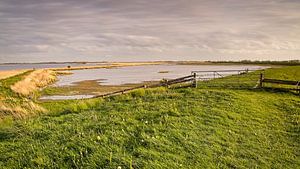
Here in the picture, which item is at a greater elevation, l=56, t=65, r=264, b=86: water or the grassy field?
the grassy field

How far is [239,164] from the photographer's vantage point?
33.2 feet

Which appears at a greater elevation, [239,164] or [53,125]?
[53,125]

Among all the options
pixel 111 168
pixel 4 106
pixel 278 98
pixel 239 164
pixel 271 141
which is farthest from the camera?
pixel 278 98

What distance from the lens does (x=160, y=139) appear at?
11.0 meters

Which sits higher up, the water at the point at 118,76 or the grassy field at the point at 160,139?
the grassy field at the point at 160,139

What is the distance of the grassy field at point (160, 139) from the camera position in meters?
9.52

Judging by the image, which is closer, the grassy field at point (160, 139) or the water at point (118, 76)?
the grassy field at point (160, 139)

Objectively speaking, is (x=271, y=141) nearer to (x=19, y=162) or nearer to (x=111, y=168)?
(x=111, y=168)

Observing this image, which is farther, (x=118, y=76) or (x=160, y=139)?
(x=118, y=76)

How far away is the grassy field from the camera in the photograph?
31.2 ft

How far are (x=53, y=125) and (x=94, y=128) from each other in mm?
2160

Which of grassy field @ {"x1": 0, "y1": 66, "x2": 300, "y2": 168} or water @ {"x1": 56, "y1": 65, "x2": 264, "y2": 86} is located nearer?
grassy field @ {"x1": 0, "y1": 66, "x2": 300, "y2": 168}

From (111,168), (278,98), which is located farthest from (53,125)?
(278,98)

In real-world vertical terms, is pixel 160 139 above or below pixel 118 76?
above
